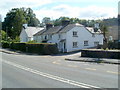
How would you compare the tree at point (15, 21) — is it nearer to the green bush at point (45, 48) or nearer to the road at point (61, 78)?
the green bush at point (45, 48)

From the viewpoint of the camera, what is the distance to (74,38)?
5472cm

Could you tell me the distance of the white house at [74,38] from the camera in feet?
176

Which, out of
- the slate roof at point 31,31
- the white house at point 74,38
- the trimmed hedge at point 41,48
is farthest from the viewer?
the slate roof at point 31,31

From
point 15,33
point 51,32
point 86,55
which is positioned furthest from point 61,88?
point 15,33

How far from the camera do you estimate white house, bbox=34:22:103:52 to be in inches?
2112

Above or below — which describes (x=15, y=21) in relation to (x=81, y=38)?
above

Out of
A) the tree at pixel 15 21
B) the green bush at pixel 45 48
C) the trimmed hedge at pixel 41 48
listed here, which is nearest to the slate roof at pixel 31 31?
the tree at pixel 15 21

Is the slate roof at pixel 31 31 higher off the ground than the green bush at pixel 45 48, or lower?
higher

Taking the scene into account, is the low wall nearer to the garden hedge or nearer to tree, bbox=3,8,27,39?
the garden hedge

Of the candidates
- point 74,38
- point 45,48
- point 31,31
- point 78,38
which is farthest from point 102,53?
point 31,31

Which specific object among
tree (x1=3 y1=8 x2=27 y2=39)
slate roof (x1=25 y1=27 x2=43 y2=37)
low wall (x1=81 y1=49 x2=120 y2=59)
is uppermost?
tree (x1=3 y1=8 x2=27 y2=39)

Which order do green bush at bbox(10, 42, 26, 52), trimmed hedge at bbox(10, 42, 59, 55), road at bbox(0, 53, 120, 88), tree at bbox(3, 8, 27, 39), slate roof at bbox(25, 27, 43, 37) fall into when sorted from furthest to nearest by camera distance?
tree at bbox(3, 8, 27, 39) → slate roof at bbox(25, 27, 43, 37) → green bush at bbox(10, 42, 26, 52) → trimmed hedge at bbox(10, 42, 59, 55) → road at bbox(0, 53, 120, 88)

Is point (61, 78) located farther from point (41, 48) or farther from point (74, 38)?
point (74, 38)

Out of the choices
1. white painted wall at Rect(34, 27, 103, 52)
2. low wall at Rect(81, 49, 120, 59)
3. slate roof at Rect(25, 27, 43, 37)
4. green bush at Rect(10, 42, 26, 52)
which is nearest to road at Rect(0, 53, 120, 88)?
low wall at Rect(81, 49, 120, 59)
